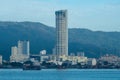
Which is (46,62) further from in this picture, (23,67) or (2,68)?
(23,67)

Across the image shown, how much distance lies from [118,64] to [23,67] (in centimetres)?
4105

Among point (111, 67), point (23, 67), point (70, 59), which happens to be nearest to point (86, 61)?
point (70, 59)

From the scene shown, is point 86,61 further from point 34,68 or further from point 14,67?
point 34,68

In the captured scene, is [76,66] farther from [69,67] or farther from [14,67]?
[14,67]

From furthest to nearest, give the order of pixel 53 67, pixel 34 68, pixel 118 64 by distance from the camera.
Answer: pixel 118 64
pixel 53 67
pixel 34 68

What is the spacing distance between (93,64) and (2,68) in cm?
2809

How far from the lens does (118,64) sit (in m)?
188

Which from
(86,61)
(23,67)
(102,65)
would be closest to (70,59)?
(86,61)

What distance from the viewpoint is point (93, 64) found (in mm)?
184000

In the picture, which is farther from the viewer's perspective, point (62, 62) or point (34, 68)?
point (62, 62)

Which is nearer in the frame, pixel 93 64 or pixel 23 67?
pixel 23 67

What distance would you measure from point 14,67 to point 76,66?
18845 millimetres

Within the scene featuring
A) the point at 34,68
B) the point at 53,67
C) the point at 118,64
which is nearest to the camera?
the point at 34,68

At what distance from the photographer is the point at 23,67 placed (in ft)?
517
